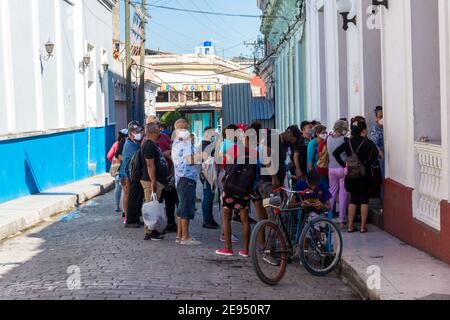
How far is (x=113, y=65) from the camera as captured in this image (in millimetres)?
30391

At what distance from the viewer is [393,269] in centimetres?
754

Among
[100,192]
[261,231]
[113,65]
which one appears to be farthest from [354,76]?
[113,65]

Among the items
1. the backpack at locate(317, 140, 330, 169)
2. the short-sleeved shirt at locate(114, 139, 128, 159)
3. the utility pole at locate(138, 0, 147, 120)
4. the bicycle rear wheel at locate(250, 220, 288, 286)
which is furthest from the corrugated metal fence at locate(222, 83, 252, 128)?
the bicycle rear wheel at locate(250, 220, 288, 286)

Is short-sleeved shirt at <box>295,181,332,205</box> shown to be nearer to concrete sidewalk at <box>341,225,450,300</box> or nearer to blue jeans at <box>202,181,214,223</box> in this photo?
concrete sidewalk at <box>341,225,450,300</box>

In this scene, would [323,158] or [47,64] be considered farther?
[47,64]

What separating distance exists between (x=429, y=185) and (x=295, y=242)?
1801 mm

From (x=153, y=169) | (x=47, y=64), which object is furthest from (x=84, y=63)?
(x=153, y=169)

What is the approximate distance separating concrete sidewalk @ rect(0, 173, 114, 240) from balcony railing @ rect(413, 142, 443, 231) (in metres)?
6.43

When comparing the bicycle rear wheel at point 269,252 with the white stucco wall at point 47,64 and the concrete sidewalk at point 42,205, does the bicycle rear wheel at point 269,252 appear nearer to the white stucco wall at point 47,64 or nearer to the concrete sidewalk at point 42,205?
the concrete sidewalk at point 42,205

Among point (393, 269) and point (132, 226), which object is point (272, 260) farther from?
point (132, 226)

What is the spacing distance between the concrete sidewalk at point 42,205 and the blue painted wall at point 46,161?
27cm

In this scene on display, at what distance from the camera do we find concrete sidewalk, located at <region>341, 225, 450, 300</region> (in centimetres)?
657

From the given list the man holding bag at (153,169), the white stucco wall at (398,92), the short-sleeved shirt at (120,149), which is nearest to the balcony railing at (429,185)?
the white stucco wall at (398,92)

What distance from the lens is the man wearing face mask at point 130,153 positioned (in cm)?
1195
